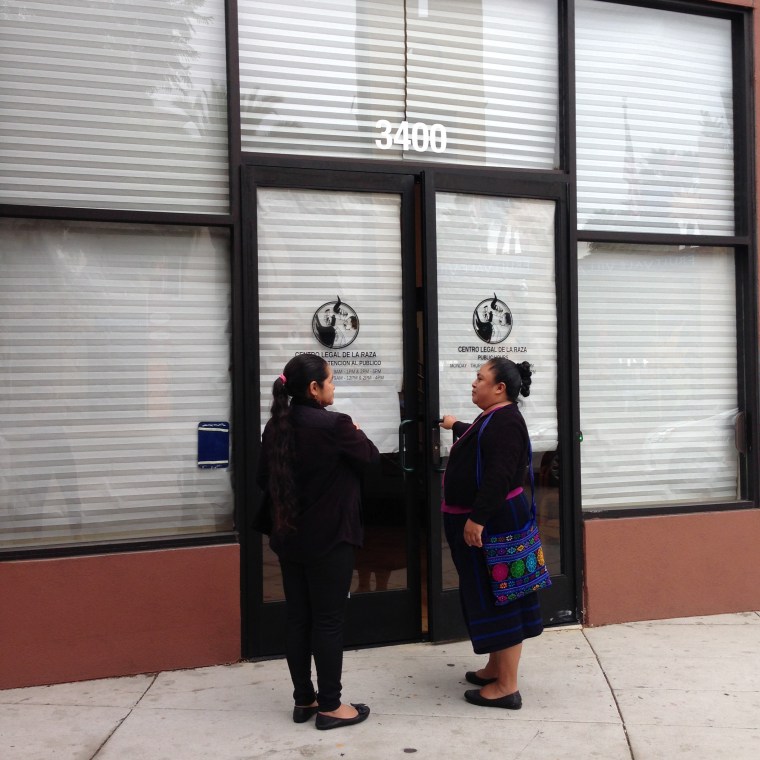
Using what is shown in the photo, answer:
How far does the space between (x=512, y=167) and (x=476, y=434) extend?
2248mm

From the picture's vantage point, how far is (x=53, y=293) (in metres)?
4.67

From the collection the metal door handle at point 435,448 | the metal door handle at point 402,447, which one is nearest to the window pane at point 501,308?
the metal door handle at point 435,448

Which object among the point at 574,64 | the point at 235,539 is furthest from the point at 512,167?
the point at 235,539

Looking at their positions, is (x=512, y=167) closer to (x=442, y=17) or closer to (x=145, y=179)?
(x=442, y=17)

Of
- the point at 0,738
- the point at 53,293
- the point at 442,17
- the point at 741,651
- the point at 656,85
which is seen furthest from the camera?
the point at 656,85

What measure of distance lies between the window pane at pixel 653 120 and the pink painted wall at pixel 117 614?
3.38 metres

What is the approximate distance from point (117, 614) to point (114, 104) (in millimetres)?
2815

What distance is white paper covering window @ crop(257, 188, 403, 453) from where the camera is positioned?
5.01 meters

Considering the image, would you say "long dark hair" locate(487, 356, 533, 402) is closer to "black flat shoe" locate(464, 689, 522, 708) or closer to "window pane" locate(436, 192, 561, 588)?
"window pane" locate(436, 192, 561, 588)

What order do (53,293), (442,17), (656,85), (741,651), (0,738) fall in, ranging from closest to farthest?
(0,738) → (53,293) → (741,651) → (442,17) → (656,85)

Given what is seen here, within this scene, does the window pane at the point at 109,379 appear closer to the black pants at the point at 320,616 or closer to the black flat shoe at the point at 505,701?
the black pants at the point at 320,616

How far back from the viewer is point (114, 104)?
15.6 ft

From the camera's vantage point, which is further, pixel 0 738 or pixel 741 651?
pixel 741 651

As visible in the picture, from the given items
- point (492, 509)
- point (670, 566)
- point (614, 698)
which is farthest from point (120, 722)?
point (670, 566)
